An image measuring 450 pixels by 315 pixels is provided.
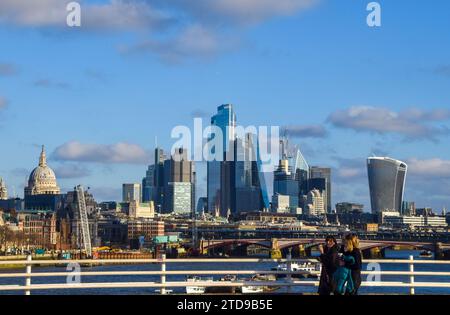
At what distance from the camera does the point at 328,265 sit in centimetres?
1208

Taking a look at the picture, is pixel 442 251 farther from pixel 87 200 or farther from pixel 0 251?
pixel 87 200

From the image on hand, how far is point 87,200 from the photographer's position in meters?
188

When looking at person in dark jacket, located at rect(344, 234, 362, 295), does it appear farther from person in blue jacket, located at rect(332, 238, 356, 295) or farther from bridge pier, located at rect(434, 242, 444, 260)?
bridge pier, located at rect(434, 242, 444, 260)

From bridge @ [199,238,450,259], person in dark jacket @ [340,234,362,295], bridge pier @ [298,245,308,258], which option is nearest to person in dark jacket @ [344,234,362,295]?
person in dark jacket @ [340,234,362,295]

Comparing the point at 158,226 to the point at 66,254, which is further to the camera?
the point at 158,226

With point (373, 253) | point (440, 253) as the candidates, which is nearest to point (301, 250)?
point (373, 253)

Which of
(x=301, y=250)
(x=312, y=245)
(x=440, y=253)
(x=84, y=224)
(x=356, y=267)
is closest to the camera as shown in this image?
(x=356, y=267)

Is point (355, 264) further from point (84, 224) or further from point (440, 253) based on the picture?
point (84, 224)

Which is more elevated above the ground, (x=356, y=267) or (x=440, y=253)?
(x=356, y=267)

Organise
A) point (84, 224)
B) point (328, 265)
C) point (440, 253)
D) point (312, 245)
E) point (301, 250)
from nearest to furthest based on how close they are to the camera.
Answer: point (328, 265) → point (312, 245) → point (440, 253) → point (301, 250) → point (84, 224)

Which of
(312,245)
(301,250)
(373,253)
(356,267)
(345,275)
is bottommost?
(373,253)
